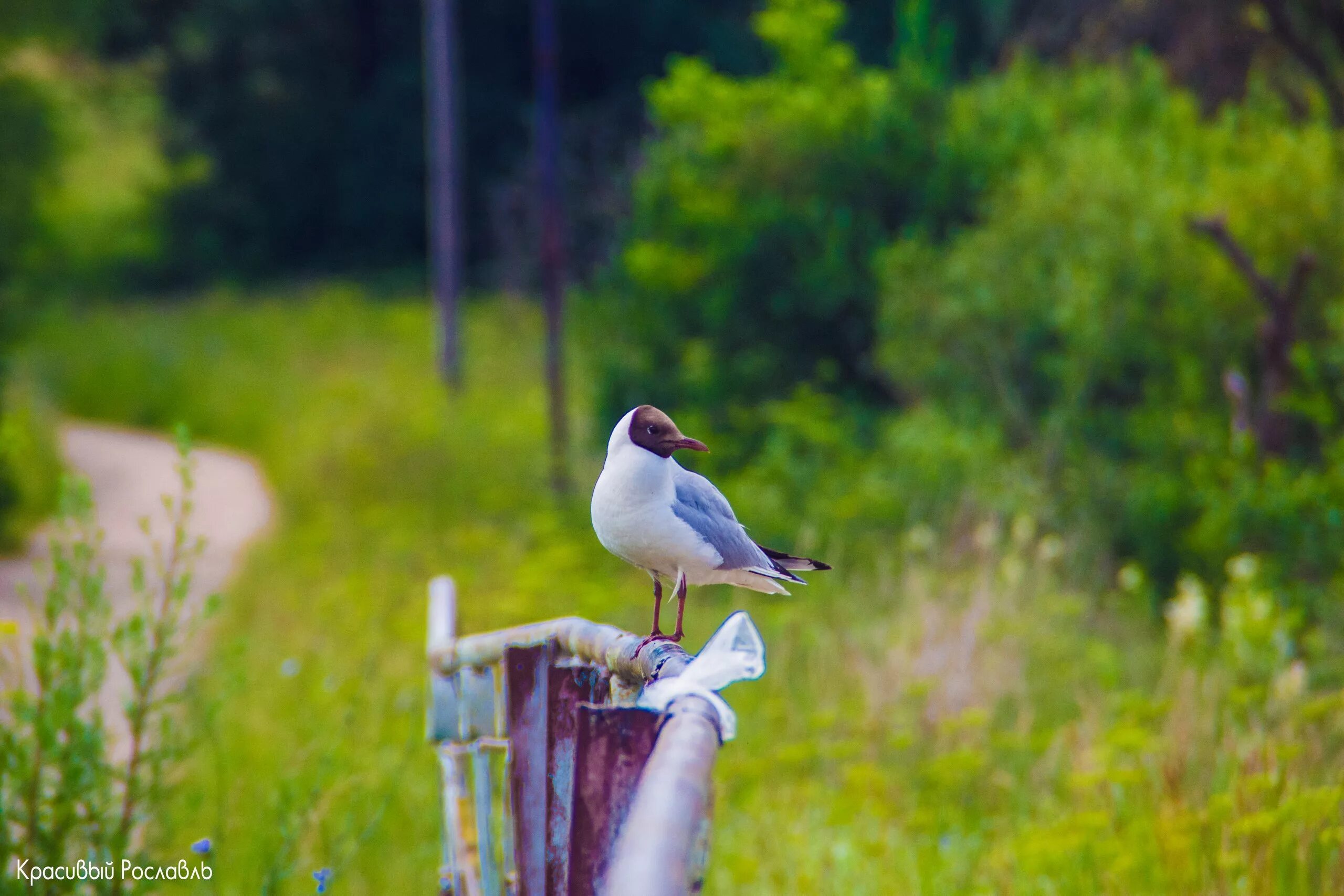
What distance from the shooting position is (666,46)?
23188 millimetres

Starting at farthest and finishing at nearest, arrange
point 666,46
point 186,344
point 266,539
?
1. point 666,46
2. point 186,344
3. point 266,539

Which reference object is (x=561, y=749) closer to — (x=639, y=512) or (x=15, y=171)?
(x=639, y=512)

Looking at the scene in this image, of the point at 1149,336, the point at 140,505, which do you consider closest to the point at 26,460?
the point at 140,505

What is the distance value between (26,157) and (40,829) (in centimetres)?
927

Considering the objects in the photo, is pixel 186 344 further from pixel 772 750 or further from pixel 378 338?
pixel 772 750

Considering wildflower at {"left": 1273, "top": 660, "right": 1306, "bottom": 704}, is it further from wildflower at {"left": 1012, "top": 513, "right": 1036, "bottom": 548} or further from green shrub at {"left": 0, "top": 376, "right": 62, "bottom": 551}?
green shrub at {"left": 0, "top": 376, "right": 62, "bottom": 551}

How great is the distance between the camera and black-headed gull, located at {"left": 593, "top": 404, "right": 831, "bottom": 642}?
1.23 meters

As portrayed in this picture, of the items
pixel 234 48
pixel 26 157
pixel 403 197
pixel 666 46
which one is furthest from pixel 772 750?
pixel 234 48

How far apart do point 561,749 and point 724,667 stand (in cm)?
57

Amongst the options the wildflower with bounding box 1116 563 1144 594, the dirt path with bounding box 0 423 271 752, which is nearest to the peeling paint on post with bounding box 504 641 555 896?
the wildflower with bounding box 1116 563 1144 594

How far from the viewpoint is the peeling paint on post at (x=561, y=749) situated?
156 centimetres

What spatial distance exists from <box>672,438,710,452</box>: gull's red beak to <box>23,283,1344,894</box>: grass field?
160cm

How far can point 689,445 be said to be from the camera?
1.20 m

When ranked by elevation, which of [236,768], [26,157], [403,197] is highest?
[403,197]
